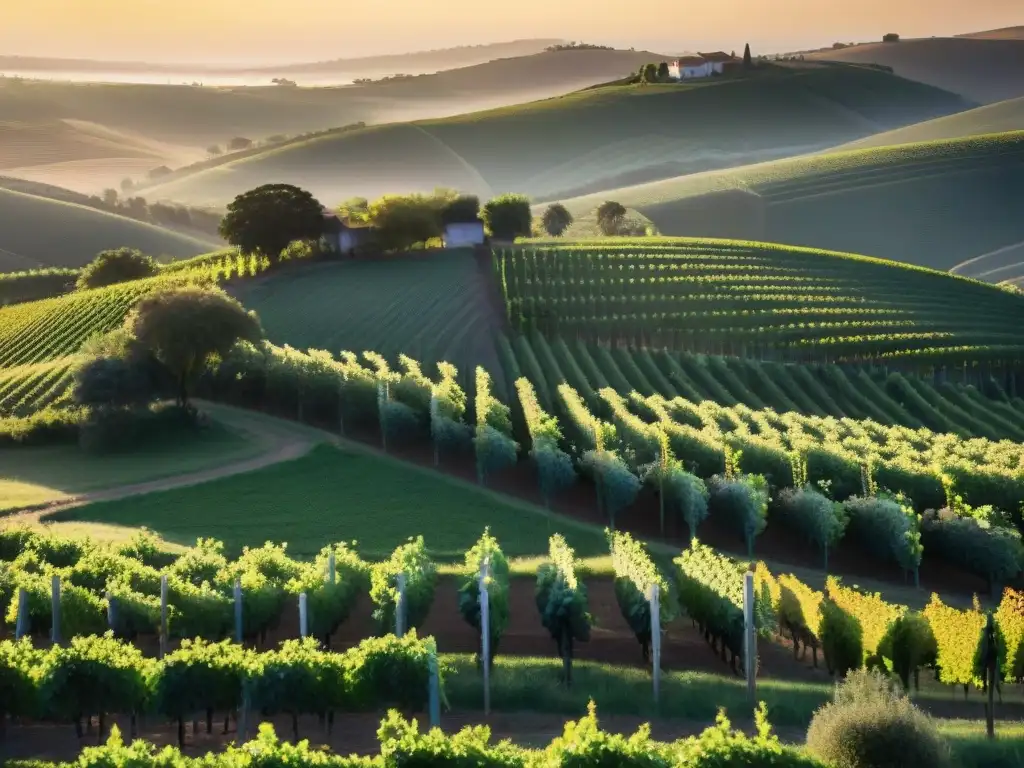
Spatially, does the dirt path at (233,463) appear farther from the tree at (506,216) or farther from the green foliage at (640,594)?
the tree at (506,216)

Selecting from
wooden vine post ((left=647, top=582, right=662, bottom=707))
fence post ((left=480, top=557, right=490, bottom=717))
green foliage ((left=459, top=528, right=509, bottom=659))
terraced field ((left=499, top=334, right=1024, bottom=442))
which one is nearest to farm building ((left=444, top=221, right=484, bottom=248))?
terraced field ((left=499, top=334, right=1024, bottom=442))

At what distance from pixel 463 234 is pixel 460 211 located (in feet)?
6.03

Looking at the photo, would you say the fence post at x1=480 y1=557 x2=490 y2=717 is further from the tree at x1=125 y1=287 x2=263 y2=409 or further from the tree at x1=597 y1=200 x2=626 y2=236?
the tree at x1=597 y1=200 x2=626 y2=236

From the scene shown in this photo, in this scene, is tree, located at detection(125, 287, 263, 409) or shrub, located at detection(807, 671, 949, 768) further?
tree, located at detection(125, 287, 263, 409)

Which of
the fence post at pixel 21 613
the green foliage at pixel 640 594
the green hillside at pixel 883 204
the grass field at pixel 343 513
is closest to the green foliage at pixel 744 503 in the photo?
the grass field at pixel 343 513

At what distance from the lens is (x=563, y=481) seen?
46188 mm

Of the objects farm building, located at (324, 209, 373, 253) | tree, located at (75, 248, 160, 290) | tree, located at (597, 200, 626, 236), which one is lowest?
tree, located at (75, 248, 160, 290)

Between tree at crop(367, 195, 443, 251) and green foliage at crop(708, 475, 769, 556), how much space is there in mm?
60473

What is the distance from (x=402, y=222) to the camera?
99.1 metres

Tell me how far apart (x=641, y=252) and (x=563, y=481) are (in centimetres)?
5298

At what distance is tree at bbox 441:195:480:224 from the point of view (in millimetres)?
101750

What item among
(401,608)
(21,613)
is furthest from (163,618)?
(401,608)

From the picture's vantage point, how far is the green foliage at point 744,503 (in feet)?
130

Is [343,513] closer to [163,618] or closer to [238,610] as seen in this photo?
[238,610]
